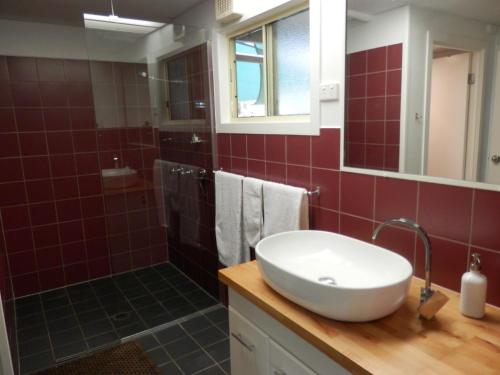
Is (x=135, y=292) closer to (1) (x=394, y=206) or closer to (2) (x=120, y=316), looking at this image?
(2) (x=120, y=316)

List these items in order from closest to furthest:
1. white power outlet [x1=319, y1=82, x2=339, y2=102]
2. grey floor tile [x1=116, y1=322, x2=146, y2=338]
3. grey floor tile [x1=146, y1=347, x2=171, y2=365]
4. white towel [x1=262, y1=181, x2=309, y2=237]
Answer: white power outlet [x1=319, y1=82, x2=339, y2=102]
white towel [x1=262, y1=181, x2=309, y2=237]
grey floor tile [x1=146, y1=347, x2=171, y2=365]
grey floor tile [x1=116, y1=322, x2=146, y2=338]

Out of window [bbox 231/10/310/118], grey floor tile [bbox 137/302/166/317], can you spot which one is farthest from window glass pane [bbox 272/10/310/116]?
grey floor tile [bbox 137/302/166/317]

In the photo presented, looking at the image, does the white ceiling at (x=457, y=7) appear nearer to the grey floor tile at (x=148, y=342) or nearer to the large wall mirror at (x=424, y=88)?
the large wall mirror at (x=424, y=88)

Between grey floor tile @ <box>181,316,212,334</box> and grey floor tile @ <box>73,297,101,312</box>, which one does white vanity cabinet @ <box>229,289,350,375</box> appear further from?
grey floor tile @ <box>73,297,101,312</box>

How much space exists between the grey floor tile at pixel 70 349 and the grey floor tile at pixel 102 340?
0.04m

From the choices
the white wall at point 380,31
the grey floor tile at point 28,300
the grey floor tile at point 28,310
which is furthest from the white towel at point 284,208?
the grey floor tile at point 28,300

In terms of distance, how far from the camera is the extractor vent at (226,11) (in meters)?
2.02

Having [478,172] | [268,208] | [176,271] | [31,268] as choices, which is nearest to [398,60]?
[478,172]

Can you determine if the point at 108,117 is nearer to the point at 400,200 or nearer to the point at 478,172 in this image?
the point at 400,200

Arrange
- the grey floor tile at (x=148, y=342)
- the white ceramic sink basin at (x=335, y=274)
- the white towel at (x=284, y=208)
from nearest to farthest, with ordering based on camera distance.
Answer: the white ceramic sink basin at (x=335, y=274) < the white towel at (x=284, y=208) < the grey floor tile at (x=148, y=342)

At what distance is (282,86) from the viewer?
205 cm

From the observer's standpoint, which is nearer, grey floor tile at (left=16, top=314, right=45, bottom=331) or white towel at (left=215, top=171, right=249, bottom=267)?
white towel at (left=215, top=171, right=249, bottom=267)

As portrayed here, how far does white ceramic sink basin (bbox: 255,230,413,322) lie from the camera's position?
1017 mm

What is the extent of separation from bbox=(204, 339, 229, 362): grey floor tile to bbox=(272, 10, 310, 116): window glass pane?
58.5 inches
